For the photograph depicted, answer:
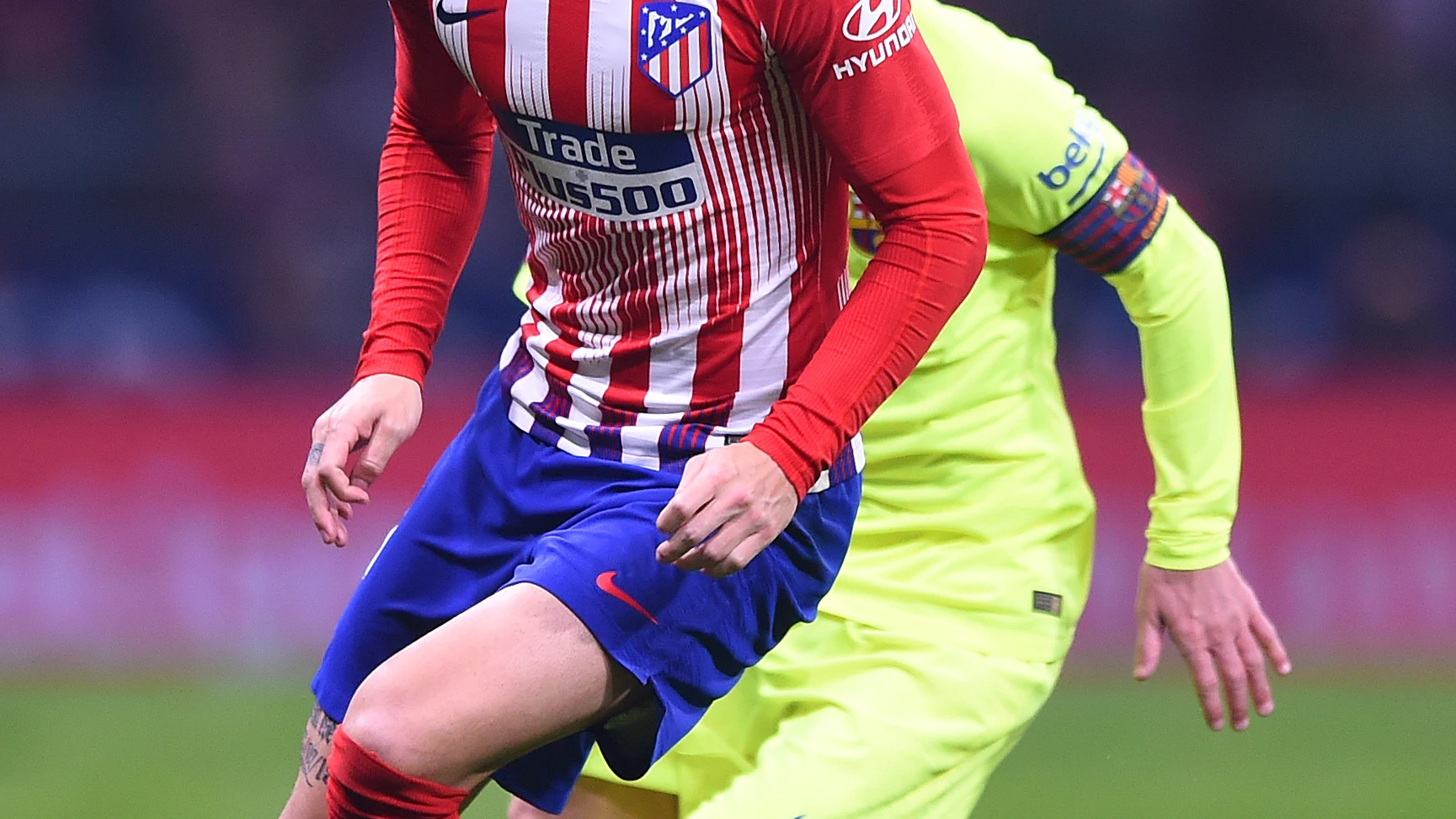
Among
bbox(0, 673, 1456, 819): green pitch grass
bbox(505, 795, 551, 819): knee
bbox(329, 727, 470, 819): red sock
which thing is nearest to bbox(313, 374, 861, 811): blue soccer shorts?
bbox(329, 727, 470, 819): red sock

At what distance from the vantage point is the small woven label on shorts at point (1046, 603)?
8.75ft

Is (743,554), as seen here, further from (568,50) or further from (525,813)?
(525,813)

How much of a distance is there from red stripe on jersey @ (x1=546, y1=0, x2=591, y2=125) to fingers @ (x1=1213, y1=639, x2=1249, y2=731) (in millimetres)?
1352

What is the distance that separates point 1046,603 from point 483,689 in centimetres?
119

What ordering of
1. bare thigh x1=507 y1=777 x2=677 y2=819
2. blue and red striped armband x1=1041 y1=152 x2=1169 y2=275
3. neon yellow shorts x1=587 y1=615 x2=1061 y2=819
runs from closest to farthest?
1. neon yellow shorts x1=587 y1=615 x2=1061 y2=819
2. blue and red striped armband x1=1041 y1=152 x2=1169 y2=275
3. bare thigh x1=507 y1=777 x2=677 y2=819

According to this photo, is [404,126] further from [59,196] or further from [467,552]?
[59,196]

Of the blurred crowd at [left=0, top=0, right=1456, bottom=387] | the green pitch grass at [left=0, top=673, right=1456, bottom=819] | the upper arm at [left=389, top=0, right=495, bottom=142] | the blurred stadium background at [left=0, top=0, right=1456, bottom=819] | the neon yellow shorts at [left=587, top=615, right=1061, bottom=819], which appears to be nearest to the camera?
the upper arm at [left=389, top=0, right=495, bottom=142]

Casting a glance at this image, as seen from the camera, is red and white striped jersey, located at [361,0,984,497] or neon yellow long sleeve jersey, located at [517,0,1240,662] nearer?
red and white striped jersey, located at [361,0,984,497]

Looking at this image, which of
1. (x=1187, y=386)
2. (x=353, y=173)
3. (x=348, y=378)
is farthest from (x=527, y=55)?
(x=353, y=173)

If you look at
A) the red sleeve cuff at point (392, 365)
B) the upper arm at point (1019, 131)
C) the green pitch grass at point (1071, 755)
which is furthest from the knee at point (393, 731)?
the green pitch grass at point (1071, 755)

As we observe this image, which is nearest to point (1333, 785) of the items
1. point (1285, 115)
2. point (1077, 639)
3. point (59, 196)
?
point (1077, 639)

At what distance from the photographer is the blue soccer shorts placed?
6.00 ft

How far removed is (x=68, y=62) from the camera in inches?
336

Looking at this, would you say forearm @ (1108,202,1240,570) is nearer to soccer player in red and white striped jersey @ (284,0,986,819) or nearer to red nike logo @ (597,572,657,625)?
soccer player in red and white striped jersey @ (284,0,986,819)
